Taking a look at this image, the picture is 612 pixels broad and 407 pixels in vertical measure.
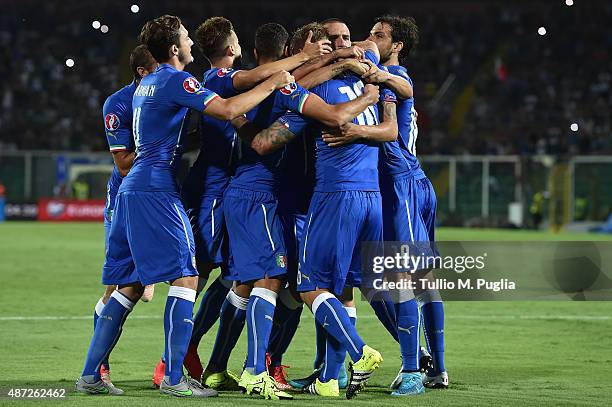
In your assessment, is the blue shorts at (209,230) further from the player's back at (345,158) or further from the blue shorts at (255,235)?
the player's back at (345,158)

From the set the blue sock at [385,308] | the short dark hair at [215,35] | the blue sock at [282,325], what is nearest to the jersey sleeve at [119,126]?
the short dark hair at [215,35]

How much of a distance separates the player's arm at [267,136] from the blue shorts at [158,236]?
Result: 0.58 metres

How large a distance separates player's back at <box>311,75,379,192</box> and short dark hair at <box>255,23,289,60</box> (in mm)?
355

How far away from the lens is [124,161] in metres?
7.36

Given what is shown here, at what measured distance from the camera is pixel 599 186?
31766 mm

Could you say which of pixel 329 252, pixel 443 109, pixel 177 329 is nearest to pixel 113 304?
pixel 177 329

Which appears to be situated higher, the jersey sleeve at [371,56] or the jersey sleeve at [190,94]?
the jersey sleeve at [371,56]

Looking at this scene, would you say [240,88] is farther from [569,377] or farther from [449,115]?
[449,115]

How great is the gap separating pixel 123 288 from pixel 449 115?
104 ft

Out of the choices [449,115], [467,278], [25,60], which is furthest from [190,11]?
[467,278]

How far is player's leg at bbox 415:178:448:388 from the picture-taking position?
741 cm

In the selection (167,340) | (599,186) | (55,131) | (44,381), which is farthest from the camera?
(55,131)

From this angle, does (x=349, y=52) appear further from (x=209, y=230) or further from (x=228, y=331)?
(x=228, y=331)

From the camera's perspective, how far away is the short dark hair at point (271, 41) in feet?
23.2
